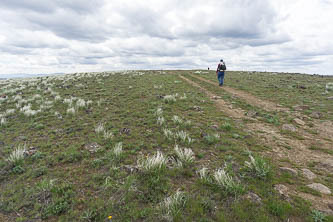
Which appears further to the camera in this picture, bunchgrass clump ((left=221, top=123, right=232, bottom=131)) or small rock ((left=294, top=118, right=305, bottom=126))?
small rock ((left=294, top=118, right=305, bottom=126))

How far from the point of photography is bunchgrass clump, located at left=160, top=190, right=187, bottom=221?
306 cm

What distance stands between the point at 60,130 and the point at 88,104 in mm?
4385

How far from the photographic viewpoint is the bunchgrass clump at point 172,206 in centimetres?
306

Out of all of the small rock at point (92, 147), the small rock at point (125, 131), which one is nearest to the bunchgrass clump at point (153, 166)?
the small rock at point (92, 147)

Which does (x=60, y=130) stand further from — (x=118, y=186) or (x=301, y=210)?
(x=301, y=210)

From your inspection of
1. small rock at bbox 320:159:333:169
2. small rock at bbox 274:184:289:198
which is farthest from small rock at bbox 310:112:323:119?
small rock at bbox 274:184:289:198

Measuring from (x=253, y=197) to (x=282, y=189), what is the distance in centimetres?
86

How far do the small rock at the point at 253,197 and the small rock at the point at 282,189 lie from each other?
601 mm

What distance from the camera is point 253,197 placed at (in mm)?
3482

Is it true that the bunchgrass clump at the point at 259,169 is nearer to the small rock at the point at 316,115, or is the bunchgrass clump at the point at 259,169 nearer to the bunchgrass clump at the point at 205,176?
the bunchgrass clump at the point at 205,176

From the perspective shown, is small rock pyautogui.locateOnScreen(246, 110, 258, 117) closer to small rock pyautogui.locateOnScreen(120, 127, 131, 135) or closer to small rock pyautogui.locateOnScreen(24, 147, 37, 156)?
small rock pyautogui.locateOnScreen(120, 127, 131, 135)

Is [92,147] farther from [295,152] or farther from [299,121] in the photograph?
[299,121]

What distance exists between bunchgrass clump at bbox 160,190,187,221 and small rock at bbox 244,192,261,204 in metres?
1.40

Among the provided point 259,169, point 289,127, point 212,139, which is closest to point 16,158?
point 212,139
